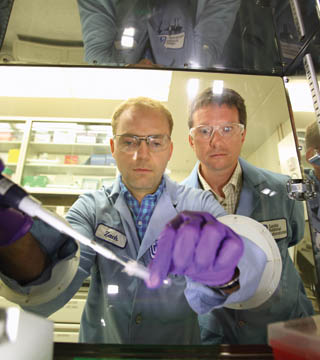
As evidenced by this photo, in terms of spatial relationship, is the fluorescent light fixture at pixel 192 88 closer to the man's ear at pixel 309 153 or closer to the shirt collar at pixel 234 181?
the shirt collar at pixel 234 181

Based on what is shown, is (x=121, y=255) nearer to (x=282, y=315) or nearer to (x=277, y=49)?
(x=282, y=315)

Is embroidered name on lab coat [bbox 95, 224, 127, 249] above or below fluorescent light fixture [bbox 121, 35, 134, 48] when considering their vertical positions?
below

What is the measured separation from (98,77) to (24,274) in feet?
2.62

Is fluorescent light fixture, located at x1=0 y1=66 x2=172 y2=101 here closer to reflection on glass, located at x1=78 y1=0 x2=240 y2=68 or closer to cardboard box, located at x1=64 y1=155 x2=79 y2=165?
reflection on glass, located at x1=78 y1=0 x2=240 y2=68

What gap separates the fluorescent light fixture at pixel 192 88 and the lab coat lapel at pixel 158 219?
44 centimetres

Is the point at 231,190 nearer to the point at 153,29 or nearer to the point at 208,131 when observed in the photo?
the point at 208,131

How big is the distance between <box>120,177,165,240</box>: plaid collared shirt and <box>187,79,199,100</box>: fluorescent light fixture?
1.28ft

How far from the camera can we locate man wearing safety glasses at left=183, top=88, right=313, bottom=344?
90 cm

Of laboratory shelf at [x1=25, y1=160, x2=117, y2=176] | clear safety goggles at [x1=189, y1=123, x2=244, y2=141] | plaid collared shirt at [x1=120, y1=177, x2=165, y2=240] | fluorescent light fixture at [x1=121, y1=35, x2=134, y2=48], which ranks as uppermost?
fluorescent light fixture at [x1=121, y1=35, x2=134, y2=48]

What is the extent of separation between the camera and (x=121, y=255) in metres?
0.90

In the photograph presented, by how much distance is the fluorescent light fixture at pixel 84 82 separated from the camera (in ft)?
3.54

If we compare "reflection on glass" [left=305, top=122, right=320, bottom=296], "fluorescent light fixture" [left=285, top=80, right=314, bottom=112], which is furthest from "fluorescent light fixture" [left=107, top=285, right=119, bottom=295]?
"fluorescent light fixture" [left=285, top=80, right=314, bottom=112]

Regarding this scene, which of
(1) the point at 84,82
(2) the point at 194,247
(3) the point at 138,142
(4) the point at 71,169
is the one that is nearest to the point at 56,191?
(4) the point at 71,169

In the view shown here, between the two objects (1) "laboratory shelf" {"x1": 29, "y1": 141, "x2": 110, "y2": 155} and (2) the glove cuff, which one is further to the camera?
(1) "laboratory shelf" {"x1": 29, "y1": 141, "x2": 110, "y2": 155}
